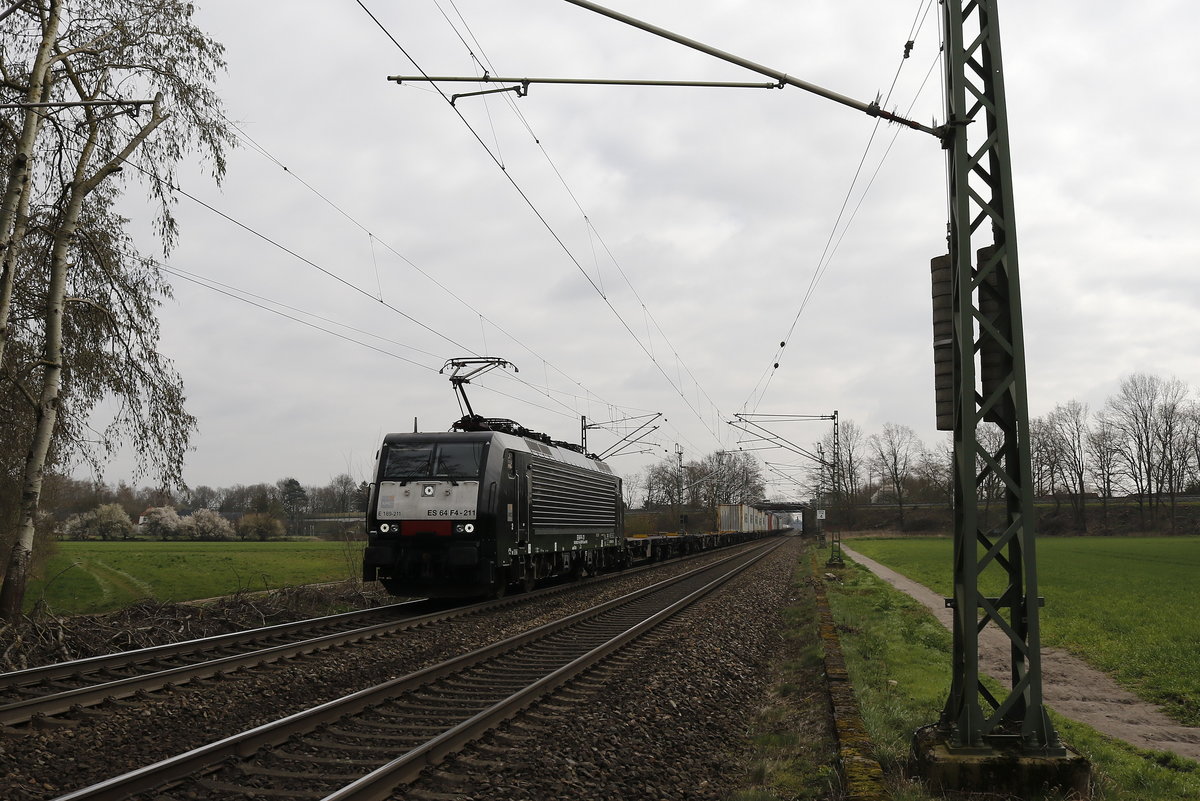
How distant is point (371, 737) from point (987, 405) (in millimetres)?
4873

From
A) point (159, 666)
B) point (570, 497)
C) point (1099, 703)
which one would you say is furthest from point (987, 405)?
point (570, 497)

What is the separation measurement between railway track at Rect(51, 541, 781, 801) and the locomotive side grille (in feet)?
23.5

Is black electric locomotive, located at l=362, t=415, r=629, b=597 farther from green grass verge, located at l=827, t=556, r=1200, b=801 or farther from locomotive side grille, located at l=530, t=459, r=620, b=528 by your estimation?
green grass verge, located at l=827, t=556, r=1200, b=801

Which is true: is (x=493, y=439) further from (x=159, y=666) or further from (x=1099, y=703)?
(x=1099, y=703)

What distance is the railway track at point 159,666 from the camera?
675cm

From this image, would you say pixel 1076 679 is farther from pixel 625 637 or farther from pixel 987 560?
pixel 987 560

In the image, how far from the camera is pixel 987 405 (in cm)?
517

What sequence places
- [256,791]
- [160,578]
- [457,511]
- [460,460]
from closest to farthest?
[256,791] < [457,511] < [460,460] < [160,578]

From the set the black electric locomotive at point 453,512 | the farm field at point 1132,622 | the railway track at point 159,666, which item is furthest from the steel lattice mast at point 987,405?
the black electric locomotive at point 453,512

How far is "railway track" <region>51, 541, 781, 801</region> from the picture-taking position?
5.01 meters

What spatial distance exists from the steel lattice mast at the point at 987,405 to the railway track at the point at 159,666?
6.57 metres

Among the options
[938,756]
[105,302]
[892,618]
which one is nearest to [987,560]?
[938,756]

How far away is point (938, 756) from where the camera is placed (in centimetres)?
498

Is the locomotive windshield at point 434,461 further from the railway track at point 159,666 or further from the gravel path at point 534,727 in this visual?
the gravel path at point 534,727
